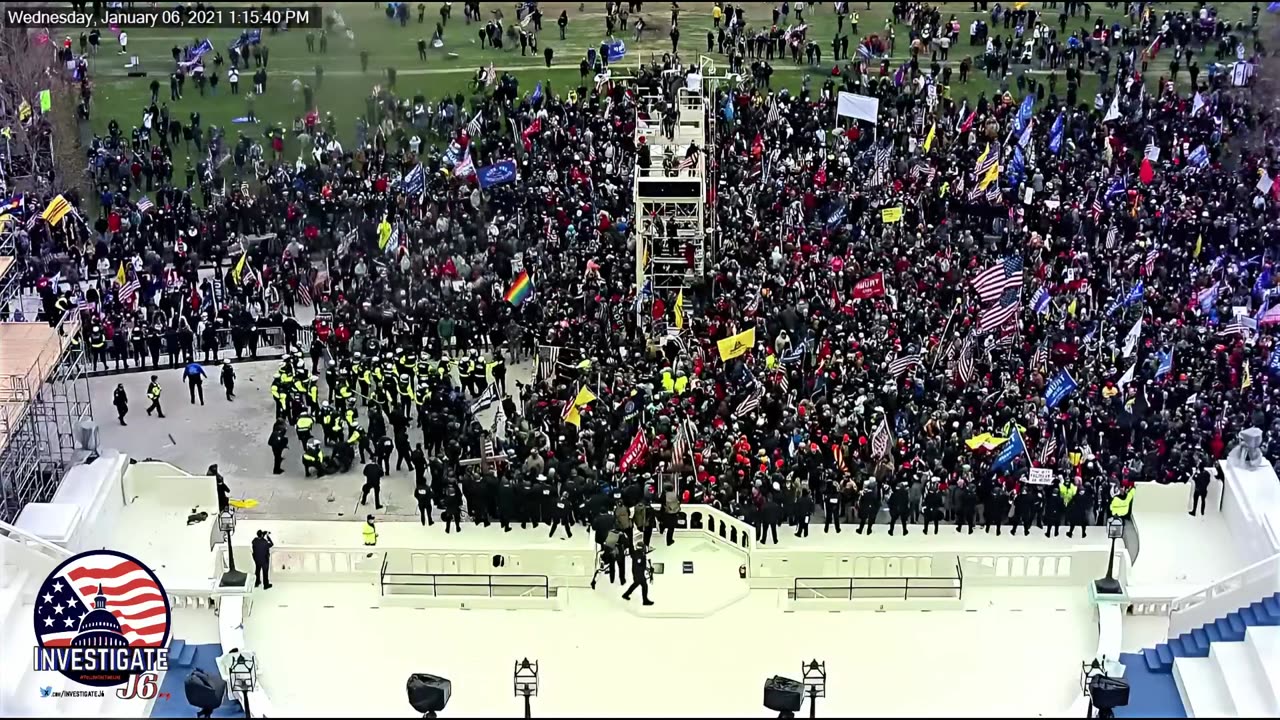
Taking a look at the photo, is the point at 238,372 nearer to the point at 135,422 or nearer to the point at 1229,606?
the point at 135,422

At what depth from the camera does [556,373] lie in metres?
44.3

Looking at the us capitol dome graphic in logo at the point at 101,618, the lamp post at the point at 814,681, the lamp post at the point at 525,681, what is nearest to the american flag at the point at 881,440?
the lamp post at the point at 814,681

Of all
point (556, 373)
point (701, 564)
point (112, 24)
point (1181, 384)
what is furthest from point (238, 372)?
point (112, 24)

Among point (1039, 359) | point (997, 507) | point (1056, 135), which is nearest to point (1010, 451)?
point (997, 507)

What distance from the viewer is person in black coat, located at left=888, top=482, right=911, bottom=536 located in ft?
126

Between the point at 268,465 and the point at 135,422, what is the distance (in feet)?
13.6

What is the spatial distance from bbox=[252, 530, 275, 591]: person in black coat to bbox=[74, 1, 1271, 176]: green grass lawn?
29.8 m

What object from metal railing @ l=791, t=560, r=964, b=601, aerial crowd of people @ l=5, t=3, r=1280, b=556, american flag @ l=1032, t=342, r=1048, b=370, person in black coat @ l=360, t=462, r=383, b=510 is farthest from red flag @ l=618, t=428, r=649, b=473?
american flag @ l=1032, t=342, r=1048, b=370

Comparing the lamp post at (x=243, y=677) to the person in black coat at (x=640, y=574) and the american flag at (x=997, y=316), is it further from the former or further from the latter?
the american flag at (x=997, y=316)

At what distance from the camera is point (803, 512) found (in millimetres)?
38156

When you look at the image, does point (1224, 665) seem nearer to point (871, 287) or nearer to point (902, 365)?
point (902, 365)

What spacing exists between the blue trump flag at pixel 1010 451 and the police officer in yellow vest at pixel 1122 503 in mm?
2037

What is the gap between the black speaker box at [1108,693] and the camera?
3034 centimetres

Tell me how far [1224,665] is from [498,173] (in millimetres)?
27404
